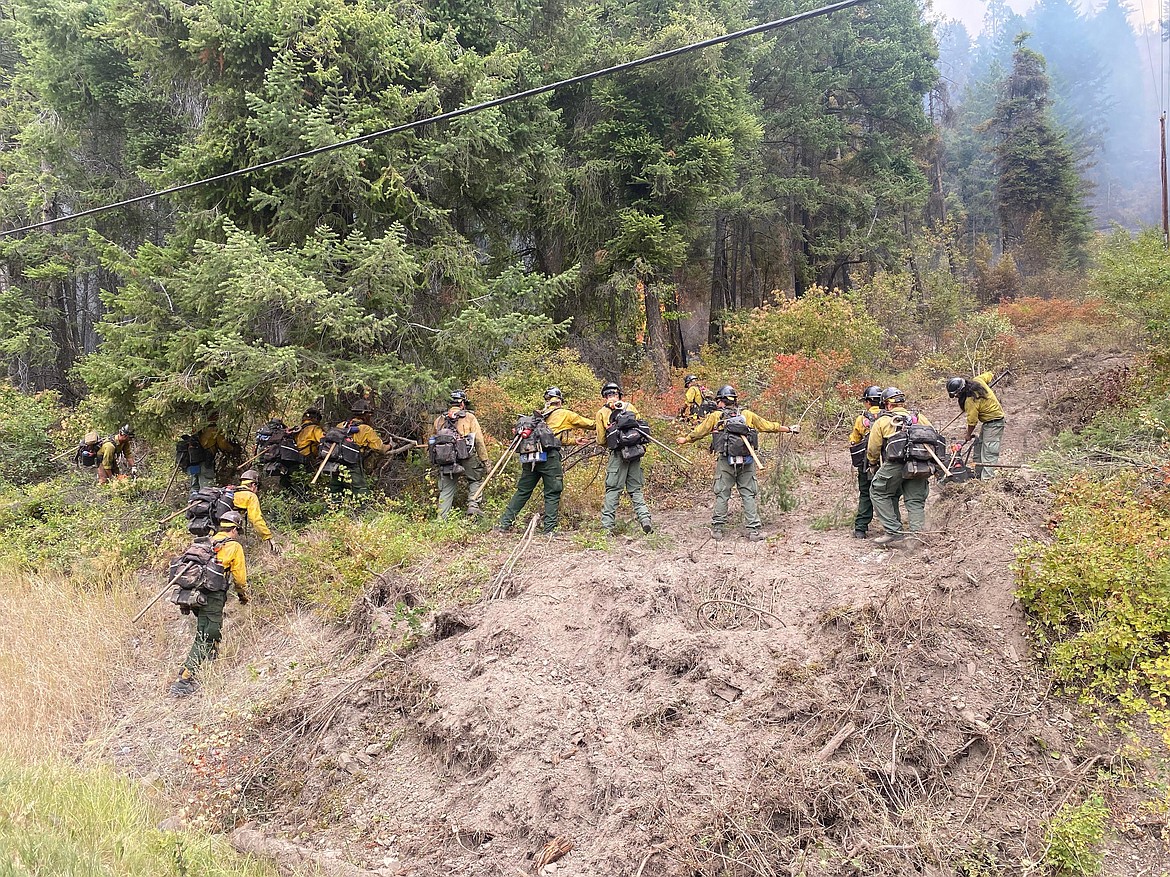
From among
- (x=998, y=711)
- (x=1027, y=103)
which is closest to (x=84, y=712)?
(x=998, y=711)

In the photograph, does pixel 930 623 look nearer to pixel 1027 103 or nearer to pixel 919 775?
pixel 919 775

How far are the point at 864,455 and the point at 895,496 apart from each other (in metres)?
0.95

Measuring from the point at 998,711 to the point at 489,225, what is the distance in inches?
470

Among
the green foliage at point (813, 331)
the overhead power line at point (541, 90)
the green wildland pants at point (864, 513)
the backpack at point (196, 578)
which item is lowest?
the green wildland pants at point (864, 513)

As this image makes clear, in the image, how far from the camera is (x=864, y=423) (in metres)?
9.70

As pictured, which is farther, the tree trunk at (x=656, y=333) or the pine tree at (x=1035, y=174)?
the pine tree at (x=1035, y=174)

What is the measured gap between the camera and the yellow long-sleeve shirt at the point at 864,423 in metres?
9.59

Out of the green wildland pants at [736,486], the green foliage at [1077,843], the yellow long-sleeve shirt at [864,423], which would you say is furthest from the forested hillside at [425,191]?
the green foliage at [1077,843]

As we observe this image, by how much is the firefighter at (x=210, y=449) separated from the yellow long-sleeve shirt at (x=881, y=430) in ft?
35.2

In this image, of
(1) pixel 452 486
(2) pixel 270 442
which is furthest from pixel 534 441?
(2) pixel 270 442

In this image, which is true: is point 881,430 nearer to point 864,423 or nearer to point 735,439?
point 864,423

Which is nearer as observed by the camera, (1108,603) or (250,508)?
(1108,603)

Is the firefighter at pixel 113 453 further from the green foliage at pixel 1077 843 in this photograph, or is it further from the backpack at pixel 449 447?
the green foliage at pixel 1077 843


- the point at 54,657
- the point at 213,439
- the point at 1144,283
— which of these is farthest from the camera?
the point at 213,439
